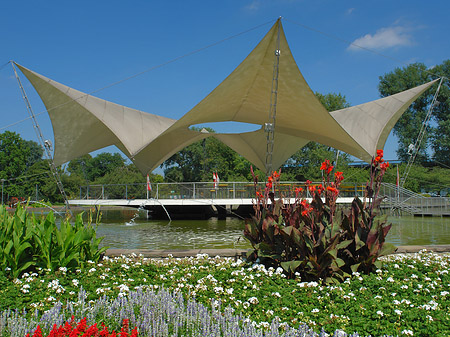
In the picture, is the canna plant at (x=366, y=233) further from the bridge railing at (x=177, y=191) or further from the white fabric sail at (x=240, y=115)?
the bridge railing at (x=177, y=191)

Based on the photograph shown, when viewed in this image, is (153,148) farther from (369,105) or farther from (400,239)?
(400,239)

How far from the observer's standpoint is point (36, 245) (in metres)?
4.72

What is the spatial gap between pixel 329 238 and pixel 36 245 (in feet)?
11.9

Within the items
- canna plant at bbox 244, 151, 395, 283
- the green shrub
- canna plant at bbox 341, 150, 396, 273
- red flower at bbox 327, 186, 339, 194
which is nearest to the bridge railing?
canna plant at bbox 244, 151, 395, 283

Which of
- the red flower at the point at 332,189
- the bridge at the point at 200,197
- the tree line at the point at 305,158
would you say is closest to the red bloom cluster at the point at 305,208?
the red flower at the point at 332,189

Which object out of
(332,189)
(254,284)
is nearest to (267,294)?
(254,284)

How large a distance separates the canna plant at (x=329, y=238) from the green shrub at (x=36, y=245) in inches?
95.9

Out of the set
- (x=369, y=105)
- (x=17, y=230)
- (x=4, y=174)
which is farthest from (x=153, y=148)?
(x=4, y=174)

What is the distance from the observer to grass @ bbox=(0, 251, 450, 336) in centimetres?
290

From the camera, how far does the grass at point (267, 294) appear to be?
2902 millimetres

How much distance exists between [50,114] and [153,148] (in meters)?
4.67

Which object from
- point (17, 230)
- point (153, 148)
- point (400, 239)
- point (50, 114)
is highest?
point (50, 114)

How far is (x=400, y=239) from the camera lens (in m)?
10.5

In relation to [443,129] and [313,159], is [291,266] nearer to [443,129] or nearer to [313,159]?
[313,159]
